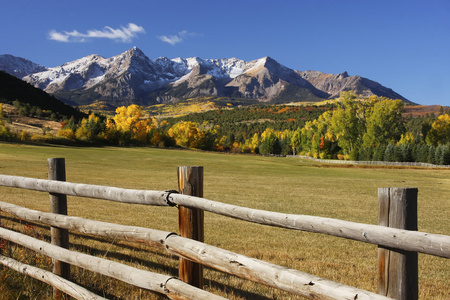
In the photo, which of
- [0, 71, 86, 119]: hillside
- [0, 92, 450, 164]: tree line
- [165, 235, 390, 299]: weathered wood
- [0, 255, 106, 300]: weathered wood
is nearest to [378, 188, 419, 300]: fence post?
[165, 235, 390, 299]: weathered wood

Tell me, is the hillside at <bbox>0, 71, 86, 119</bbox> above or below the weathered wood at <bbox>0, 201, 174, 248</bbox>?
above

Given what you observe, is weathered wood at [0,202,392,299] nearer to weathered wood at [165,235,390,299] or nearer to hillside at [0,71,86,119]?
weathered wood at [165,235,390,299]

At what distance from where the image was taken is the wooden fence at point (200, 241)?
9.49ft

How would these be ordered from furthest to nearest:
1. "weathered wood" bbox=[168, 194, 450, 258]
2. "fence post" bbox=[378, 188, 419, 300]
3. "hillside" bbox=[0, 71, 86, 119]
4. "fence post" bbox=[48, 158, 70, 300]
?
1. "hillside" bbox=[0, 71, 86, 119]
2. "fence post" bbox=[48, 158, 70, 300]
3. "fence post" bbox=[378, 188, 419, 300]
4. "weathered wood" bbox=[168, 194, 450, 258]

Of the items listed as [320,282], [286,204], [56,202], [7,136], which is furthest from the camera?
[7,136]

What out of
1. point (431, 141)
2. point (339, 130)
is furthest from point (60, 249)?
point (431, 141)

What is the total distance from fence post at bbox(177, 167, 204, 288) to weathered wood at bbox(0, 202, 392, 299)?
20cm

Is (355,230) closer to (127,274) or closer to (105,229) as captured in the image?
(127,274)

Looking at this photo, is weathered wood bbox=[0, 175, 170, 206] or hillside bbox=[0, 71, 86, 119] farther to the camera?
hillside bbox=[0, 71, 86, 119]

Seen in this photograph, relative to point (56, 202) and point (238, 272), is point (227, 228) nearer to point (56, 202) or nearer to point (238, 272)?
point (56, 202)

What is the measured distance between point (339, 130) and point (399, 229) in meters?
99.7

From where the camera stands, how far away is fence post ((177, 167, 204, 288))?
14.3 ft

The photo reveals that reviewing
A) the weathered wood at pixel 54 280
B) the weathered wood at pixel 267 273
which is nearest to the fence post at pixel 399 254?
the weathered wood at pixel 267 273

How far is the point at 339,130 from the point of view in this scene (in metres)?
97.9
